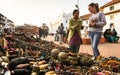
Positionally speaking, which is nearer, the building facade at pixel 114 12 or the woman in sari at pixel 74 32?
the woman in sari at pixel 74 32

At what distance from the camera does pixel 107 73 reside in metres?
5.84

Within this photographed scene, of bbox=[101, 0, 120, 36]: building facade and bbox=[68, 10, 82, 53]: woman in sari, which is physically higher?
bbox=[101, 0, 120, 36]: building facade

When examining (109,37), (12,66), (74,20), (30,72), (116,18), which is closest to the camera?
(30,72)

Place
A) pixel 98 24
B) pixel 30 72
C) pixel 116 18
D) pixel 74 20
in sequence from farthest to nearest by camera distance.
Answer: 1. pixel 116 18
2. pixel 74 20
3. pixel 98 24
4. pixel 30 72

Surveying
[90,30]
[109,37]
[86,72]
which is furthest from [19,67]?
[109,37]

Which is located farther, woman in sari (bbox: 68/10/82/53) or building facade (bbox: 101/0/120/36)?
building facade (bbox: 101/0/120/36)

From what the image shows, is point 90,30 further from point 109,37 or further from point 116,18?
→ point 116,18

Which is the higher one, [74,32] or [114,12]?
[114,12]

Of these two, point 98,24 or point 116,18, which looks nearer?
point 98,24

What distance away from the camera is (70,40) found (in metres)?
8.86

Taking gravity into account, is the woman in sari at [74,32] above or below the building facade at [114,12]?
below

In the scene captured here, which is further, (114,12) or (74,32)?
(114,12)

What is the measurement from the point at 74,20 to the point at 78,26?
0.25 metres

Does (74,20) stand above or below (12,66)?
above
